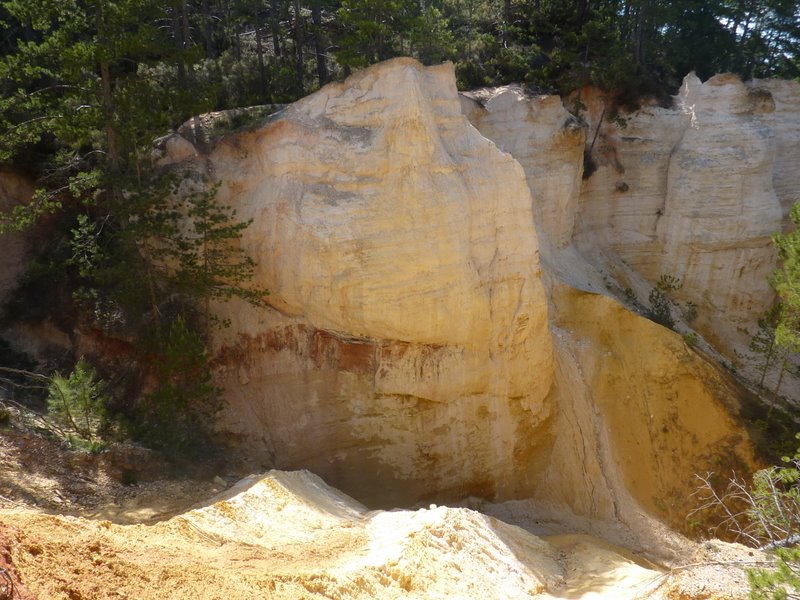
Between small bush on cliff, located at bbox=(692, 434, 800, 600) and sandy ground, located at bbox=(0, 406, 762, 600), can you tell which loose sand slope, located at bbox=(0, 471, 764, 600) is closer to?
sandy ground, located at bbox=(0, 406, 762, 600)

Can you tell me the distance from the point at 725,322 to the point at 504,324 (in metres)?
12.0

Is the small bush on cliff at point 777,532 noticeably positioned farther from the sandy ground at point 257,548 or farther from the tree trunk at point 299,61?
the tree trunk at point 299,61

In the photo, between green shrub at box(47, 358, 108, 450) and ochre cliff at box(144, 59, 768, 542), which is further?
ochre cliff at box(144, 59, 768, 542)

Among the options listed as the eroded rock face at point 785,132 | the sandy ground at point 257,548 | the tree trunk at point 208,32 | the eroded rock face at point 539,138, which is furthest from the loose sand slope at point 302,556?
the eroded rock face at point 785,132

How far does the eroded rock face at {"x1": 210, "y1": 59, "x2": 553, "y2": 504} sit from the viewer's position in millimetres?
13883

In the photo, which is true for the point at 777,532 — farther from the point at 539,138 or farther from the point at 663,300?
the point at 539,138

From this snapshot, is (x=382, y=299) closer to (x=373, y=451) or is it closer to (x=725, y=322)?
(x=373, y=451)

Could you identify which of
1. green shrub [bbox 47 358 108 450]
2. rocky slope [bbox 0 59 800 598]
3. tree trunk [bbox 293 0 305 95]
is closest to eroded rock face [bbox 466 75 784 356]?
rocky slope [bbox 0 59 800 598]

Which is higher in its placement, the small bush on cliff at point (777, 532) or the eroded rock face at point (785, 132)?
the eroded rock face at point (785, 132)

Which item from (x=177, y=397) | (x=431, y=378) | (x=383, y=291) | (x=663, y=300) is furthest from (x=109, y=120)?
(x=663, y=300)

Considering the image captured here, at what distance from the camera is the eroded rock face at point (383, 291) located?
13.9m

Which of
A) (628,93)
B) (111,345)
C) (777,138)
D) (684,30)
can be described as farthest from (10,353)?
(684,30)

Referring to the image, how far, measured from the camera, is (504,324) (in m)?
15.2

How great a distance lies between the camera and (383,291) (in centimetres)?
1383
